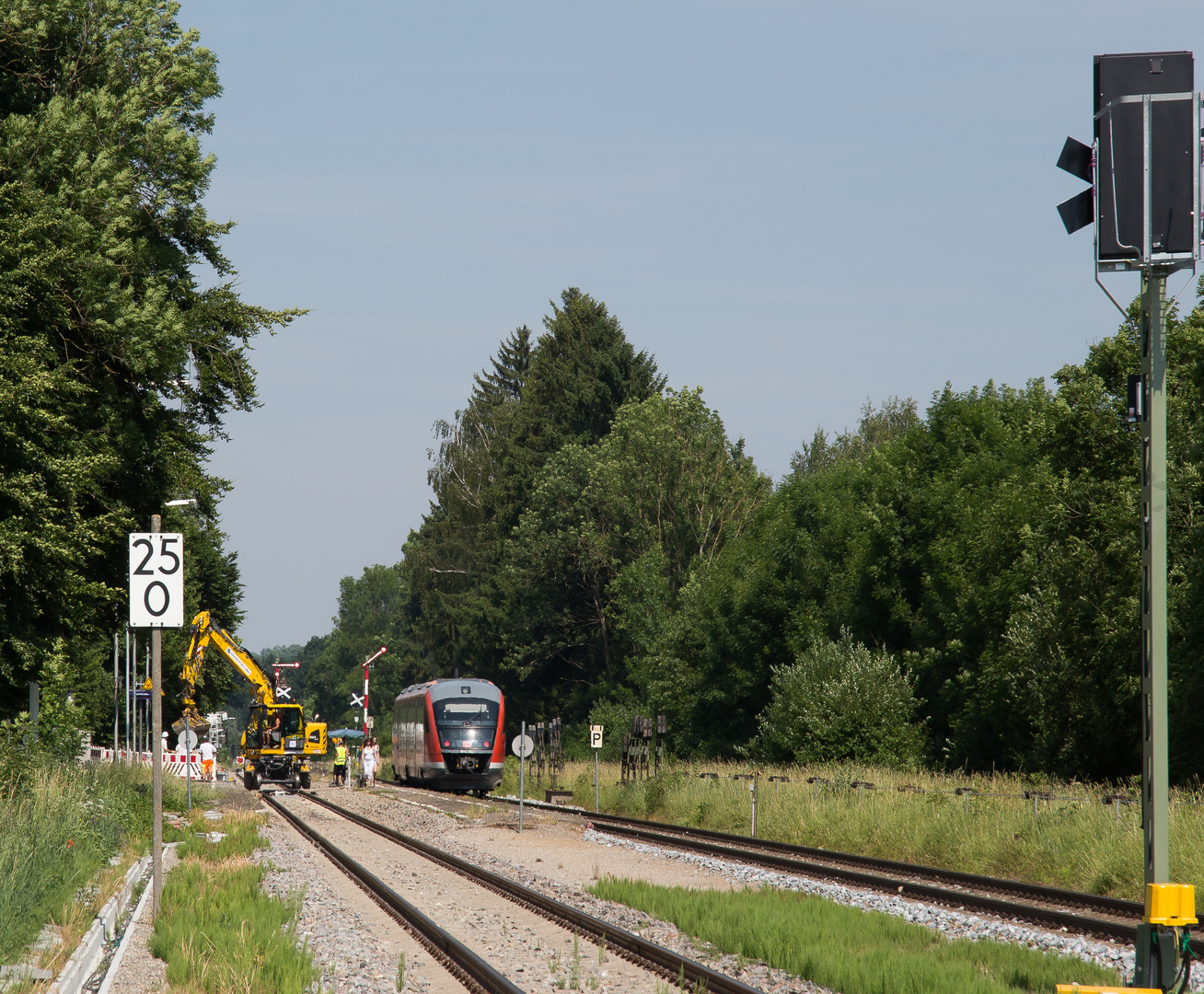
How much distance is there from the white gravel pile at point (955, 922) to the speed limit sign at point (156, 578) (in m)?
8.40

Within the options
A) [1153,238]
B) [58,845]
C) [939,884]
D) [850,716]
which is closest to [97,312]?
[58,845]

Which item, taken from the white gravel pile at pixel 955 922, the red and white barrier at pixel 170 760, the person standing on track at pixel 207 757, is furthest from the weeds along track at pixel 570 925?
the person standing on track at pixel 207 757

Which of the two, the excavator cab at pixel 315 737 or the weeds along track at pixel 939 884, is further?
the excavator cab at pixel 315 737

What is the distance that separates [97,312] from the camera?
80.4ft

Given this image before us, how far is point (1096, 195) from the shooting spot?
24.8ft

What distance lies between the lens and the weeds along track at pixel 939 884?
14.1 meters

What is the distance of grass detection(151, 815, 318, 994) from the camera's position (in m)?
10.3

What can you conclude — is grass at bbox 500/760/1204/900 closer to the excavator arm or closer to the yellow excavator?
the excavator arm

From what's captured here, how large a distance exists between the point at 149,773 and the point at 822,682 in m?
20.2

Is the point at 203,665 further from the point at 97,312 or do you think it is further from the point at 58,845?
the point at 58,845

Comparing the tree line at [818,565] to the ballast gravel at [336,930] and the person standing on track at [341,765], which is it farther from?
the ballast gravel at [336,930]

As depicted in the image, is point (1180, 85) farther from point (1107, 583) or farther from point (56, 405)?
point (1107, 583)

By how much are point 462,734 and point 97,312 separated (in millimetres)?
25943

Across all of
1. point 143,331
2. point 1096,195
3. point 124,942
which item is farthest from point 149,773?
point 1096,195
